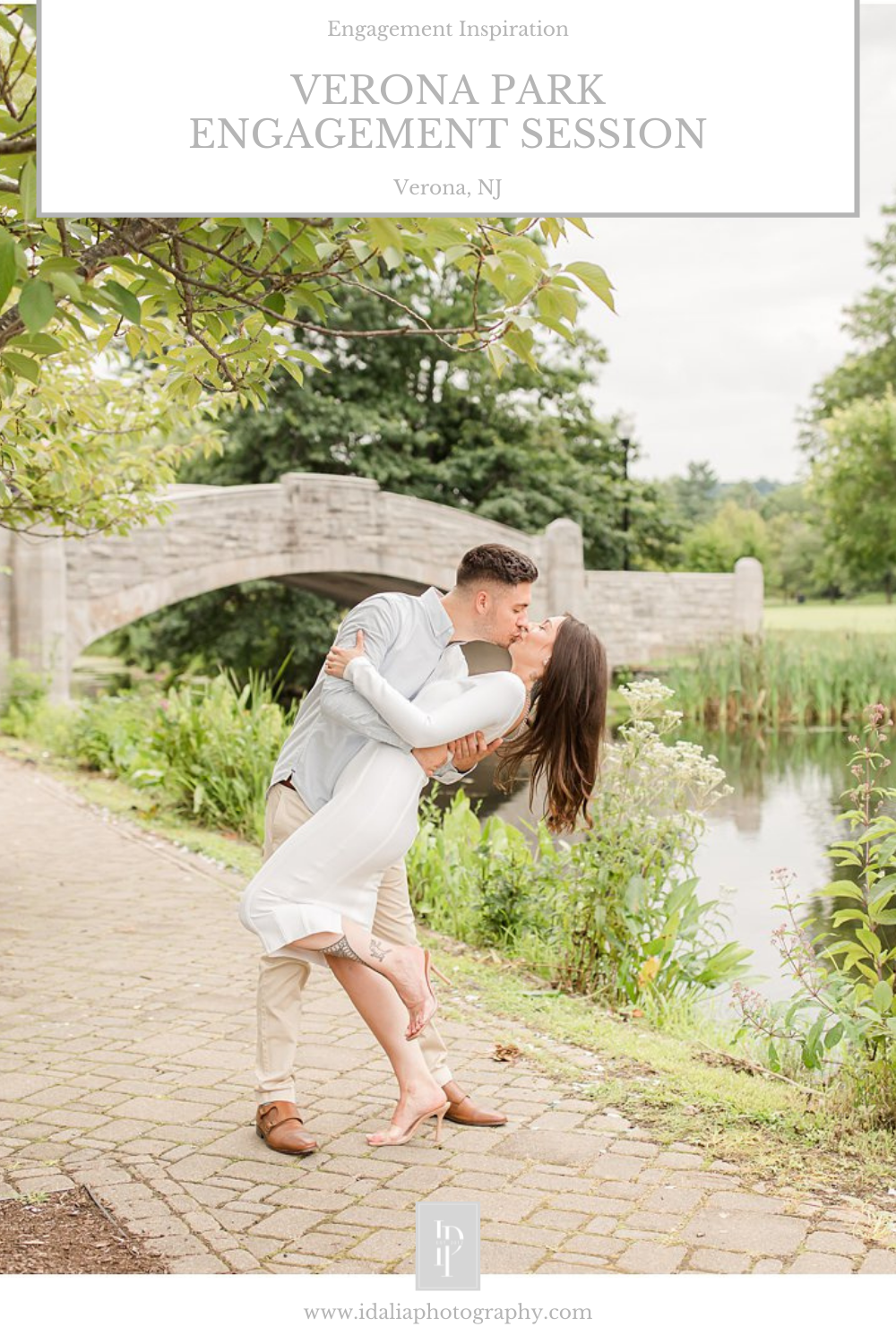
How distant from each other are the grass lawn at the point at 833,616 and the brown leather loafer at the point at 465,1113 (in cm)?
1665

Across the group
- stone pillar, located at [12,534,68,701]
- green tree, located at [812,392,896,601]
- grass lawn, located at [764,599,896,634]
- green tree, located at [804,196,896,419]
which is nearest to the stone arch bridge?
stone pillar, located at [12,534,68,701]

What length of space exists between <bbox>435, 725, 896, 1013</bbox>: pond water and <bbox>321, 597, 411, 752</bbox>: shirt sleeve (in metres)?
3.01

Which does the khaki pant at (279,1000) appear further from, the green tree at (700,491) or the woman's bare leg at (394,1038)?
the green tree at (700,491)

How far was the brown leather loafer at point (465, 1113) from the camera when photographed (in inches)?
136

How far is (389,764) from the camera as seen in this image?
9.96 ft

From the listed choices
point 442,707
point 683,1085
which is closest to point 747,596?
point 683,1085

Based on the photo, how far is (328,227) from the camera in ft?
8.63

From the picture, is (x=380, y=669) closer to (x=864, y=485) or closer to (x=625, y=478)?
(x=864, y=485)

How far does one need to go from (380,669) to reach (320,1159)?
115 cm

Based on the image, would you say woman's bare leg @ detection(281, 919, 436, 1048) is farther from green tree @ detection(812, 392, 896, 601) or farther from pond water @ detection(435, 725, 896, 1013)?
green tree @ detection(812, 392, 896, 601)

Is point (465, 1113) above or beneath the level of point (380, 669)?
beneath

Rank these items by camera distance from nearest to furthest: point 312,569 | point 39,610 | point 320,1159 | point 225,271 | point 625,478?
point 225,271 → point 320,1159 → point 39,610 → point 312,569 → point 625,478

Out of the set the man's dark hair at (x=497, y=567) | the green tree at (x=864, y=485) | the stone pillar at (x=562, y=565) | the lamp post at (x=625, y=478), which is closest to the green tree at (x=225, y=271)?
the man's dark hair at (x=497, y=567)
